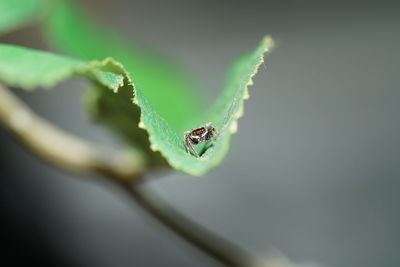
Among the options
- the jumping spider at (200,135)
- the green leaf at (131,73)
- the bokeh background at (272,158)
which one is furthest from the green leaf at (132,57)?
the bokeh background at (272,158)

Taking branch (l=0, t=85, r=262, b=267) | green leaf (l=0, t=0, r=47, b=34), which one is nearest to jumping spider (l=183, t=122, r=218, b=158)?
branch (l=0, t=85, r=262, b=267)

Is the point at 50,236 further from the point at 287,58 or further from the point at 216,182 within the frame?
the point at 287,58

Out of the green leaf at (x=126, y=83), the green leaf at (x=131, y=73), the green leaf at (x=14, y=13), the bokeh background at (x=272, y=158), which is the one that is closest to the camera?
the green leaf at (x=126, y=83)

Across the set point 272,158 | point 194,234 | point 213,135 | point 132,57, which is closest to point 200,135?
point 213,135

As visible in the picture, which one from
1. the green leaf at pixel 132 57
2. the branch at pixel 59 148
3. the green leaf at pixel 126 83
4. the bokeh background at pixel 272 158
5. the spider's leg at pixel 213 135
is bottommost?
the green leaf at pixel 126 83

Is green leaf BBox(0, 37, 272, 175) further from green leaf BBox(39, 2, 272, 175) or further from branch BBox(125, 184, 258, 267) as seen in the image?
branch BBox(125, 184, 258, 267)

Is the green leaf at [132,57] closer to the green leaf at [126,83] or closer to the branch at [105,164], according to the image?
the branch at [105,164]
